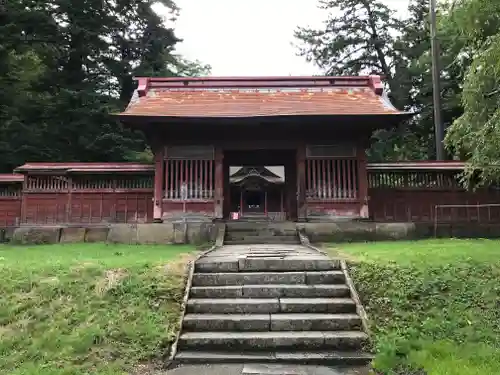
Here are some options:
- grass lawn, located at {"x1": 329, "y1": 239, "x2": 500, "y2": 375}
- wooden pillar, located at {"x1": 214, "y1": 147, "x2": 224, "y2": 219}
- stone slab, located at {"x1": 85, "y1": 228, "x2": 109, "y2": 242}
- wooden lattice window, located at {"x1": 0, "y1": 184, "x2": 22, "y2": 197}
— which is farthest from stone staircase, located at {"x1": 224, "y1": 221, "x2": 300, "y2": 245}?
wooden lattice window, located at {"x1": 0, "y1": 184, "x2": 22, "y2": 197}

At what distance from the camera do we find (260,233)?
12133mm

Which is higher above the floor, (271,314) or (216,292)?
(216,292)

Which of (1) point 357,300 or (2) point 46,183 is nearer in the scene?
(1) point 357,300

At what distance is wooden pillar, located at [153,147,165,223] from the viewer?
12.7 metres

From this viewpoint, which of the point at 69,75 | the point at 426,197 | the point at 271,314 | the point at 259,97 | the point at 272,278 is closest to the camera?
the point at 271,314

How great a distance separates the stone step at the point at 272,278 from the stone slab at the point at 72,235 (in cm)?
709

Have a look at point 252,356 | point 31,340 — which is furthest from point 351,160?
point 31,340

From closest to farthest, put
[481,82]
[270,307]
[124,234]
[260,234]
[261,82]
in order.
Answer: [270,307] < [481,82] < [260,234] < [124,234] < [261,82]

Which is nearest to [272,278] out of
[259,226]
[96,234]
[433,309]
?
[433,309]

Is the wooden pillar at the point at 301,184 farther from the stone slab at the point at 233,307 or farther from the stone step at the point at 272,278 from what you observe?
the stone slab at the point at 233,307

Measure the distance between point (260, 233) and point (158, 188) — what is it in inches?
130

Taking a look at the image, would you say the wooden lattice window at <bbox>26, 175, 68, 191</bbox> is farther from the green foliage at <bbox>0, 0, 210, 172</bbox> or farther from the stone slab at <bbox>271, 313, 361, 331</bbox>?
the stone slab at <bbox>271, 313, 361, 331</bbox>

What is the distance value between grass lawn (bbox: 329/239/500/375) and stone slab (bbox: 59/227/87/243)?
850 cm

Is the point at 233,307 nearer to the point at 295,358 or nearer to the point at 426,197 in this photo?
the point at 295,358
